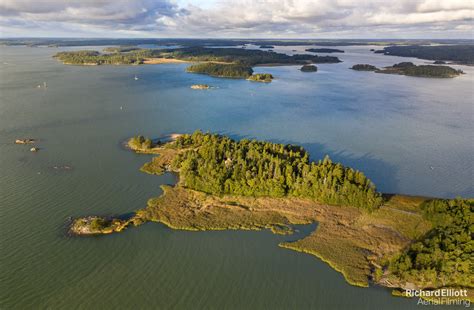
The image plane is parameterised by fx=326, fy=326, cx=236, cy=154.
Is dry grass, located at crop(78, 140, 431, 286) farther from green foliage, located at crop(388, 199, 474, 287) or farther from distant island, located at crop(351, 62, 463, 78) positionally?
distant island, located at crop(351, 62, 463, 78)

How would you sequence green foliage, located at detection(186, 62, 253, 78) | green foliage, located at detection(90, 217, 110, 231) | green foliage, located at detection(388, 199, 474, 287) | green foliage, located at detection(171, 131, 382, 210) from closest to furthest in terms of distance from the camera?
green foliage, located at detection(388, 199, 474, 287) → green foliage, located at detection(90, 217, 110, 231) → green foliage, located at detection(171, 131, 382, 210) → green foliage, located at detection(186, 62, 253, 78)

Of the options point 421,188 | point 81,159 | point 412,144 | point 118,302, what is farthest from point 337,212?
point 81,159

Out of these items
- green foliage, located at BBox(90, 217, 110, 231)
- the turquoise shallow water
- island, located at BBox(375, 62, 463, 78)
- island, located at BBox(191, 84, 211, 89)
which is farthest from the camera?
island, located at BBox(375, 62, 463, 78)

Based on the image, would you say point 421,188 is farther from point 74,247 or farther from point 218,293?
point 74,247

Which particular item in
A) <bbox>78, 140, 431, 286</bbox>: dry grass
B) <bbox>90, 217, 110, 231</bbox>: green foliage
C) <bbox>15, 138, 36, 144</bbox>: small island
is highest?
<bbox>15, 138, 36, 144</bbox>: small island

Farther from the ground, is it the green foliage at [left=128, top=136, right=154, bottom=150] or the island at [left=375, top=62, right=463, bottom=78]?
the island at [left=375, top=62, right=463, bottom=78]

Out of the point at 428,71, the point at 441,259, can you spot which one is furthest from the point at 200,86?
the point at 428,71

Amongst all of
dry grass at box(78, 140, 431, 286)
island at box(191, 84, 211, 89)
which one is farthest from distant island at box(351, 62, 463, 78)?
dry grass at box(78, 140, 431, 286)

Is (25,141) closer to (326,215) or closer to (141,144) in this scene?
(141,144)
